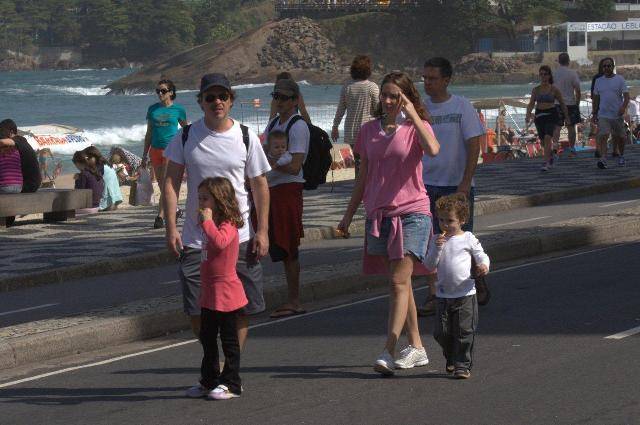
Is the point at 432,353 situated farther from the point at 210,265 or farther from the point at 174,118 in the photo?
the point at 174,118

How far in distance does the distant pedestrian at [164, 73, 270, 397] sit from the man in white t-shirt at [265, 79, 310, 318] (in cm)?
246

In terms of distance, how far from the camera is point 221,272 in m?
7.70

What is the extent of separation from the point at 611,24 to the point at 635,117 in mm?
129327

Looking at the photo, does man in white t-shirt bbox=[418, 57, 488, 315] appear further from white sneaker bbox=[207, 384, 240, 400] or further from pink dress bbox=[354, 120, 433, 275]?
white sneaker bbox=[207, 384, 240, 400]

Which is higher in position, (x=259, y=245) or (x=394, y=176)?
(x=394, y=176)

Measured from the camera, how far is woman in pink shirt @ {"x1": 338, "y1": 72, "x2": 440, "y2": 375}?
8.36 m

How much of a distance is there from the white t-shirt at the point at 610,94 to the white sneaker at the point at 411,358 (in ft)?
47.5

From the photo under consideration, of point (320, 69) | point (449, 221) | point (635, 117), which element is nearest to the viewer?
point (449, 221)

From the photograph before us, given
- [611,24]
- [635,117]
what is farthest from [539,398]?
[611,24]

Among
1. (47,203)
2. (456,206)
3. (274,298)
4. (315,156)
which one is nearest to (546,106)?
(47,203)

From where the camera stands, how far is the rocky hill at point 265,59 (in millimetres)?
179250

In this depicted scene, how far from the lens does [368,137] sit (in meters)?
8.55

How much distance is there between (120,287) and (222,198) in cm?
585

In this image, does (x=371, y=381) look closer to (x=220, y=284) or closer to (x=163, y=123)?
(x=220, y=284)
